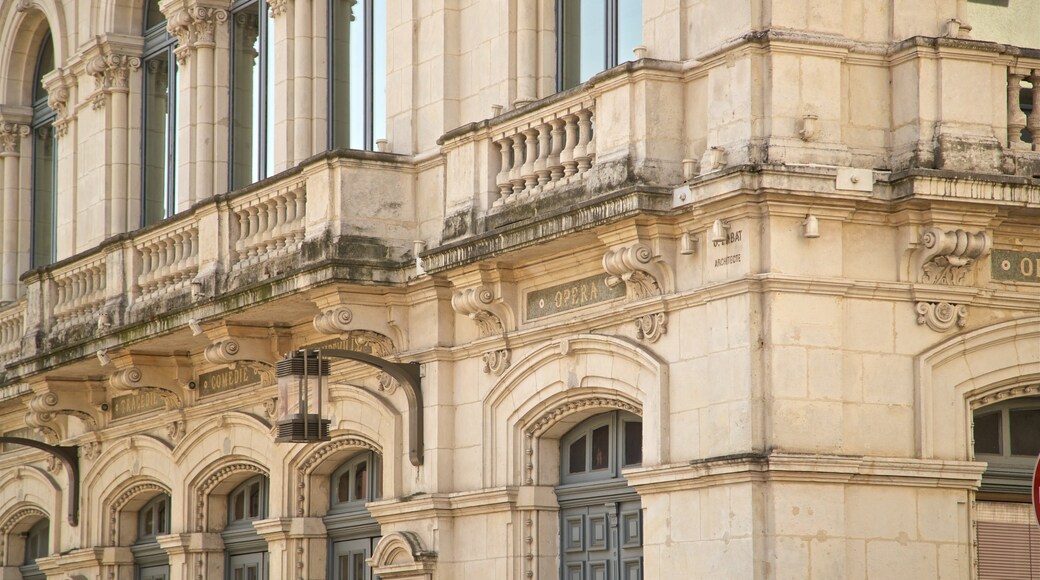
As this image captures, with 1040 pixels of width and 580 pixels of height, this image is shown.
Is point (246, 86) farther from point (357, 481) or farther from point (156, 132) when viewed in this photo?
point (357, 481)

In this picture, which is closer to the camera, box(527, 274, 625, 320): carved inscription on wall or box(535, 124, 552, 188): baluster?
box(527, 274, 625, 320): carved inscription on wall

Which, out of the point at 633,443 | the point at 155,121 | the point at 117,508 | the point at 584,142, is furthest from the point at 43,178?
the point at 633,443

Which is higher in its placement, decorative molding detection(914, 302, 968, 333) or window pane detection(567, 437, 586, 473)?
decorative molding detection(914, 302, 968, 333)

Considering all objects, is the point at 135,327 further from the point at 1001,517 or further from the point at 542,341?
the point at 1001,517

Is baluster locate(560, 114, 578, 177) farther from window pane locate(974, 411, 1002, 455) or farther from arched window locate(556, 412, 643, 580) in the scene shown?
window pane locate(974, 411, 1002, 455)

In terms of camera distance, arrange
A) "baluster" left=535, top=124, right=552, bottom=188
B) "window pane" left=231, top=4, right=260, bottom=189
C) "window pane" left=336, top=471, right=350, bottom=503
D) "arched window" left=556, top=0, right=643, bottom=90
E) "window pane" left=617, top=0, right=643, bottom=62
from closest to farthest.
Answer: "baluster" left=535, top=124, right=552, bottom=188 < "window pane" left=617, top=0, right=643, bottom=62 < "arched window" left=556, top=0, right=643, bottom=90 < "window pane" left=336, top=471, right=350, bottom=503 < "window pane" left=231, top=4, right=260, bottom=189

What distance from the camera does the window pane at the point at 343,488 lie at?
19.1 m

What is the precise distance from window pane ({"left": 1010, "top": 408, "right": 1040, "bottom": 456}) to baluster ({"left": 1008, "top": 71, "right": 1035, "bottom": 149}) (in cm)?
183

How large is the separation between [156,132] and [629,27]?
27.4 ft

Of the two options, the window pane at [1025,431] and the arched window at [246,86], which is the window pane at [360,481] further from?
the window pane at [1025,431]

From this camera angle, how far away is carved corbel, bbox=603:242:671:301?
14.5 meters

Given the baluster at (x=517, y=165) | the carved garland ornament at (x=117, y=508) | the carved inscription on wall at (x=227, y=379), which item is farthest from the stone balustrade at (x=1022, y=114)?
the carved garland ornament at (x=117, y=508)

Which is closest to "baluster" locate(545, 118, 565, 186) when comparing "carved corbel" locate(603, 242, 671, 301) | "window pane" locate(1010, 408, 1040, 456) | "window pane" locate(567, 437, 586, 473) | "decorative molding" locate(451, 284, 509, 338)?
"carved corbel" locate(603, 242, 671, 301)

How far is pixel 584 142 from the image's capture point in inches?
598
